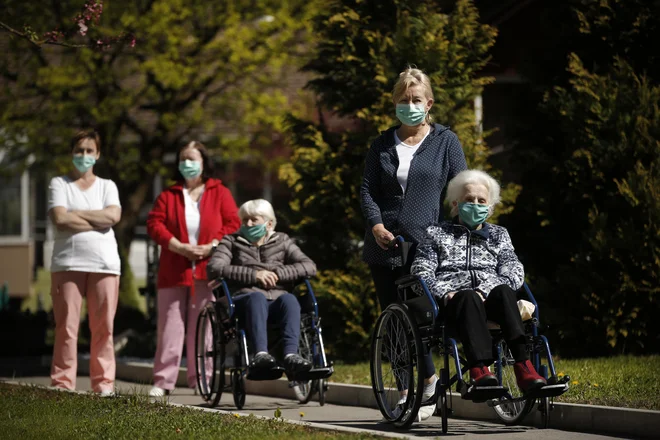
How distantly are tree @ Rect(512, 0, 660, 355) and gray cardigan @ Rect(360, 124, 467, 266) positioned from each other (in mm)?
3130

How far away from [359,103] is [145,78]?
319 inches

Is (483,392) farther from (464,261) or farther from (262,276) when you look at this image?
(262,276)

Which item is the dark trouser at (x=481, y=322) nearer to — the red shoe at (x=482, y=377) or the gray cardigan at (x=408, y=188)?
the red shoe at (x=482, y=377)


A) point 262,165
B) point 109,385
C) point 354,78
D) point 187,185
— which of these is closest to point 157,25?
point 262,165

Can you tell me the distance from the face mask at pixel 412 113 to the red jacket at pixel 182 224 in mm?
2715

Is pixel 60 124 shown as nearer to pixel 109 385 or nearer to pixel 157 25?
pixel 157 25

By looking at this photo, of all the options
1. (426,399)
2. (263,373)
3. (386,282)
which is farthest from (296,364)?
(426,399)

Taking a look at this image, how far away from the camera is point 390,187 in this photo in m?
7.54

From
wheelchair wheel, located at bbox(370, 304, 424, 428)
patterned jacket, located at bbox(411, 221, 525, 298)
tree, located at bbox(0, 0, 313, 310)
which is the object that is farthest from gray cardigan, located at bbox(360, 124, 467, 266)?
tree, located at bbox(0, 0, 313, 310)

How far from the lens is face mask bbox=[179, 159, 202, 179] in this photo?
32.3 ft

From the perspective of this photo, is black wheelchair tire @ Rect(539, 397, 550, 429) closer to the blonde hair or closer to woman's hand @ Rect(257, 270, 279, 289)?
the blonde hair

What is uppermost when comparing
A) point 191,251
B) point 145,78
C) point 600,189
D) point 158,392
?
point 145,78

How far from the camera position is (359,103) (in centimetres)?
1162

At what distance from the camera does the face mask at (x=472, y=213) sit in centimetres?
714
